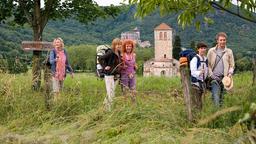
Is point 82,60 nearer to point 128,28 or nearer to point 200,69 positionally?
point 200,69

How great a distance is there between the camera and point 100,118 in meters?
8.18

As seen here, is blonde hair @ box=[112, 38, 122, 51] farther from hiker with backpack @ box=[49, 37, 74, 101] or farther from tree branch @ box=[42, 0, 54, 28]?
tree branch @ box=[42, 0, 54, 28]

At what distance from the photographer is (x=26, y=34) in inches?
2394

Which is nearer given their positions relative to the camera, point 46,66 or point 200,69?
point 200,69

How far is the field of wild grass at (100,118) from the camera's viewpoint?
22.2 feet

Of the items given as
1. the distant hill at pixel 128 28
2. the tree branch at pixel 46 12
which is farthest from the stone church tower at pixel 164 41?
the tree branch at pixel 46 12

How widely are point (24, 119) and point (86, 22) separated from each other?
1120 cm

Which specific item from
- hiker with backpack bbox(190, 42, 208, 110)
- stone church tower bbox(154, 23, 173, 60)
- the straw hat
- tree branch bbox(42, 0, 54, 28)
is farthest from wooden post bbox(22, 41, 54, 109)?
stone church tower bbox(154, 23, 173, 60)

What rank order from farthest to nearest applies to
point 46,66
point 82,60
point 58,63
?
point 82,60 < point 58,63 < point 46,66

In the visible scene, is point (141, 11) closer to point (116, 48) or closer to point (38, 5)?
point (116, 48)

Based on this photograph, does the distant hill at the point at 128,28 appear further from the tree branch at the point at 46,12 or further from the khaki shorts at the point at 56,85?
the khaki shorts at the point at 56,85

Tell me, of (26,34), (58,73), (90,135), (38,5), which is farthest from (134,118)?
(26,34)

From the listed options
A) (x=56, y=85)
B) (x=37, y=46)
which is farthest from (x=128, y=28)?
(x=56, y=85)

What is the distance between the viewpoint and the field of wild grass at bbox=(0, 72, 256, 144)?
6.78 m
